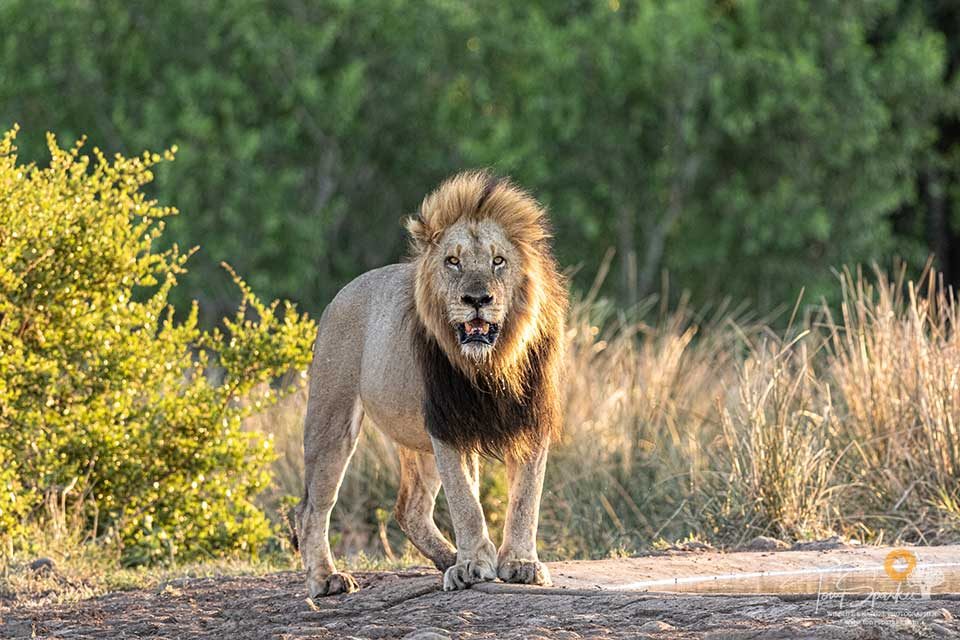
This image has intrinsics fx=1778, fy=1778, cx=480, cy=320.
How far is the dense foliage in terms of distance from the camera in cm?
2784

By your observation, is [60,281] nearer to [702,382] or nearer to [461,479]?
[461,479]

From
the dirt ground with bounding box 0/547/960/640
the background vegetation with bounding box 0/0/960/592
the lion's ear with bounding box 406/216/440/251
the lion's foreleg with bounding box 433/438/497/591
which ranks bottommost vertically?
the dirt ground with bounding box 0/547/960/640

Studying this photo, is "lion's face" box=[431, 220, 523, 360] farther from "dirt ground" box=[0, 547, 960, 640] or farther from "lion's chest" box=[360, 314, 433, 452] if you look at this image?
"dirt ground" box=[0, 547, 960, 640]

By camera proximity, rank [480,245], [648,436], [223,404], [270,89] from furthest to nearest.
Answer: [270,89] < [648,436] < [223,404] < [480,245]

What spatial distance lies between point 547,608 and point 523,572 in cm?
54

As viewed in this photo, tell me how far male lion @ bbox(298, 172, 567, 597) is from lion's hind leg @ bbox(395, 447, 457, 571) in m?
0.41

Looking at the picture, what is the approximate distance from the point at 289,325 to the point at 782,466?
297 cm

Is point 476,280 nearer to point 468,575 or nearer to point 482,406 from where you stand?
point 482,406

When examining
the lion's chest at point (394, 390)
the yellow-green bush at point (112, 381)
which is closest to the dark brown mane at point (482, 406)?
the lion's chest at point (394, 390)

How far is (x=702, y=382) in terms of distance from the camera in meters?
12.4

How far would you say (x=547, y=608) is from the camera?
22.2 ft

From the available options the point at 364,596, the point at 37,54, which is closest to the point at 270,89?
the point at 37,54

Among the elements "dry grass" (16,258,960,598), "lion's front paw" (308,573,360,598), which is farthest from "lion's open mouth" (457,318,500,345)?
"dry grass" (16,258,960,598)

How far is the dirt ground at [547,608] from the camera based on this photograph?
6098 millimetres
